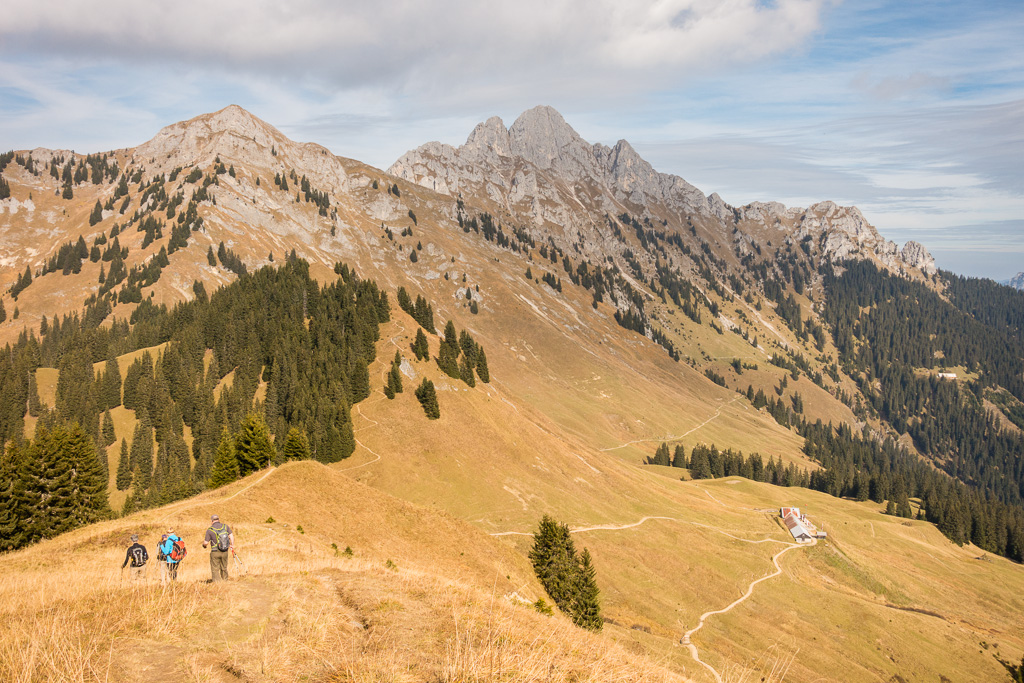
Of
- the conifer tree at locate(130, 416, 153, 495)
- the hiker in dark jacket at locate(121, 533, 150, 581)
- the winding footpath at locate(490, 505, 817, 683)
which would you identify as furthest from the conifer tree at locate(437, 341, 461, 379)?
the hiker in dark jacket at locate(121, 533, 150, 581)

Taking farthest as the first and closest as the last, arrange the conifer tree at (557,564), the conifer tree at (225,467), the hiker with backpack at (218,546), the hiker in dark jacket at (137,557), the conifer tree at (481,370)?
the conifer tree at (481,370) → the conifer tree at (225,467) → the conifer tree at (557,564) → the hiker in dark jacket at (137,557) → the hiker with backpack at (218,546)

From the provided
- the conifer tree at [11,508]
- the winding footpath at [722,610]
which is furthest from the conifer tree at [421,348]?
the winding footpath at [722,610]

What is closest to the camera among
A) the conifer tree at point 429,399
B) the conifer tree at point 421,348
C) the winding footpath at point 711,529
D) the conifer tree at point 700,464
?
the winding footpath at point 711,529

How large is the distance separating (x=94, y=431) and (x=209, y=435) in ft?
88.4

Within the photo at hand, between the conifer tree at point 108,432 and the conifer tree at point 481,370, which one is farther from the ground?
the conifer tree at point 481,370

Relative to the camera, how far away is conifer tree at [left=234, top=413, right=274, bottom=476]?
68.8m

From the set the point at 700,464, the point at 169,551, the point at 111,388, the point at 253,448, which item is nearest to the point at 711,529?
the point at 700,464

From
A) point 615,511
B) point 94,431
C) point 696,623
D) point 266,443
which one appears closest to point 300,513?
point 266,443

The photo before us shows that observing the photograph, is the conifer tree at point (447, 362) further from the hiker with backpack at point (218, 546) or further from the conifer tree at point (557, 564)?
the hiker with backpack at point (218, 546)

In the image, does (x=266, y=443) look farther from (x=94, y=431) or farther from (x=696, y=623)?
(x=94, y=431)

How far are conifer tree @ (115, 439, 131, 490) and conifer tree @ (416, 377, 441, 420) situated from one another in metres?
61.1

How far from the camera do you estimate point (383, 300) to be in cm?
13050

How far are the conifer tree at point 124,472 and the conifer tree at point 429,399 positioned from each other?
6108cm

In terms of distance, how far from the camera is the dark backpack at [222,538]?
74.8 ft
